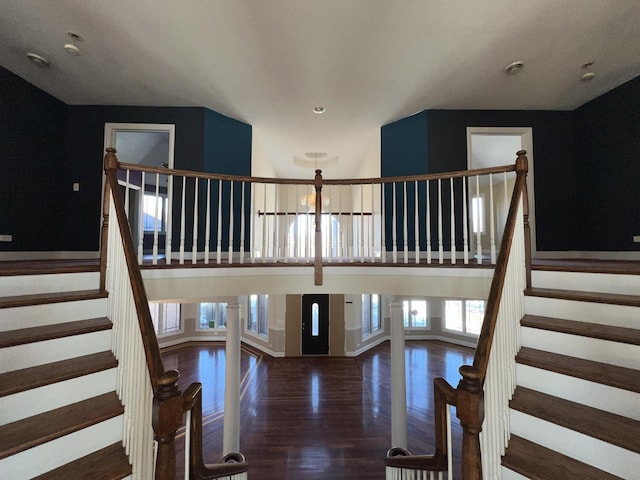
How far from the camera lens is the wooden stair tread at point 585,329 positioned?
141 cm

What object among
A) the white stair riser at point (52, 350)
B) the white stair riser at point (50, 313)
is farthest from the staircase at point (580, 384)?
the white stair riser at point (50, 313)

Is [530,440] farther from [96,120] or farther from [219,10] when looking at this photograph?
[96,120]

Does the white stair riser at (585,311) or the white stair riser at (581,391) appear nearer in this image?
the white stair riser at (581,391)

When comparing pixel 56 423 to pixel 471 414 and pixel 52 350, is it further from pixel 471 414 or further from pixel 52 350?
pixel 471 414

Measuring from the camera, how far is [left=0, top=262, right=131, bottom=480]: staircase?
3.65 ft

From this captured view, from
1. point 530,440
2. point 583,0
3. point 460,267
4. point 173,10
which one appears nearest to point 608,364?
point 530,440

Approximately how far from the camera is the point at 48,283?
1.76 metres

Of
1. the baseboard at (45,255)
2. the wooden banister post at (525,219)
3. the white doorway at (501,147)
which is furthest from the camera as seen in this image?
the white doorway at (501,147)

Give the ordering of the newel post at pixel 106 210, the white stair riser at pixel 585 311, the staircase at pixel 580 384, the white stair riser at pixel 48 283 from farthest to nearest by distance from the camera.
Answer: the newel post at pixel 106 210
the white stair riser at pixel 48 283
the white stair riser at pixel 585 311
the staircase at pixel 580 384

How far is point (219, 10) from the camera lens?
8.02ft

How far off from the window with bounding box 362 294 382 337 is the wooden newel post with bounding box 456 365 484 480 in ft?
23.4

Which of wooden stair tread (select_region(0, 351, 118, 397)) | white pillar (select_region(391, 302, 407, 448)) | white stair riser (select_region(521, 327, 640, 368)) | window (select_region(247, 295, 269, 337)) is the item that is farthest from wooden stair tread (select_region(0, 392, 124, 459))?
window (select_region(247, 295, 269, 337))

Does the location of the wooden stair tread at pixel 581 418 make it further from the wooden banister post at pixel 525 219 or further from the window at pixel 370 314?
the window at pixel 370 314

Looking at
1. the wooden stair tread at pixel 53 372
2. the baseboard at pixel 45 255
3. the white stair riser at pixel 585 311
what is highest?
the baseboard at pixel 45 255
